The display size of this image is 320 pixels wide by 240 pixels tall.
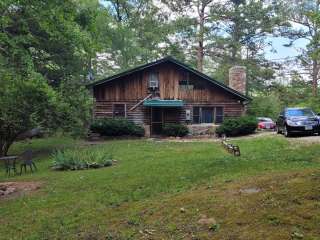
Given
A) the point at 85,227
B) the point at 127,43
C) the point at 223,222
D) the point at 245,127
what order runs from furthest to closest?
the point at 127,43 < the point at 245,127 < the point at 85,227 < the point at 223,222

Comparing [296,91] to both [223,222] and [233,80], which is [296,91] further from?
[223,222]

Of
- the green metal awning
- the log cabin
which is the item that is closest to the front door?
the log cabin

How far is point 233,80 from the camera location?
31391 mm

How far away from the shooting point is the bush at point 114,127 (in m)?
25.2

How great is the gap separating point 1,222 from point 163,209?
3.29m

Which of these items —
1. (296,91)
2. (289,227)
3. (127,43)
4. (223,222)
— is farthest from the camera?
(296,91)

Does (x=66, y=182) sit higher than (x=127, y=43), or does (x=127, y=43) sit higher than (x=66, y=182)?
(x=127, y=43)

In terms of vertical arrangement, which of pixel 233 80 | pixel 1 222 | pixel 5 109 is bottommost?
pixel 1 222

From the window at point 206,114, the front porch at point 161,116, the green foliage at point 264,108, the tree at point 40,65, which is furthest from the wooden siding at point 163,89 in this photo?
the green foliage at point 264,108

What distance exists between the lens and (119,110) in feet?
91.4

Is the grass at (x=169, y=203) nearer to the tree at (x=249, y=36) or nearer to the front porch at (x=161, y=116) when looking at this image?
the front porch at (x=161, y=116)

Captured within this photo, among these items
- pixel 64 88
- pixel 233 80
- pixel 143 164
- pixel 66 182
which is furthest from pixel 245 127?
pixel 66 182

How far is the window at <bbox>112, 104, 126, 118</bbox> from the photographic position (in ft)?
91.3

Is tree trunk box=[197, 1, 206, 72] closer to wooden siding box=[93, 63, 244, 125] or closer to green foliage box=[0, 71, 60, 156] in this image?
wooden siding box=[93, 63, 244, 125]
